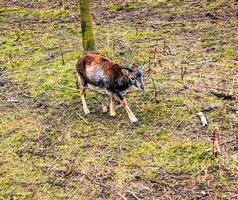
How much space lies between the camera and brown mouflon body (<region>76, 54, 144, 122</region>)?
320 inches

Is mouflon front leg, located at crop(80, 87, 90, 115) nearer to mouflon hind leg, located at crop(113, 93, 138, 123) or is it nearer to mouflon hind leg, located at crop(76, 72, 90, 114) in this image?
mouflon hind leg, located at crop(76, 72, 90, 114)

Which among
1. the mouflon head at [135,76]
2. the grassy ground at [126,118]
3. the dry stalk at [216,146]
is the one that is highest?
the mouflon head at [135,76]

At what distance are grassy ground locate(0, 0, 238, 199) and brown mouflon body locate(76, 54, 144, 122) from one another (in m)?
0.34

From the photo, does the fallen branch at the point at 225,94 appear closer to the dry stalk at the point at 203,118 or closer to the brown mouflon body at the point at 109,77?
the dry stalk at the point at 203,118

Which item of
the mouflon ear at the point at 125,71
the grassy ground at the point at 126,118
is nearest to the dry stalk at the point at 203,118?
the grassy ground at the point at 126,118

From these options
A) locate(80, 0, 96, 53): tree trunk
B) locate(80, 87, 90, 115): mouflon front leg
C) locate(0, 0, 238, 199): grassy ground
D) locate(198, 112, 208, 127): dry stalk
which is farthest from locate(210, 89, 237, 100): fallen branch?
locate(80, 0, 96, 53): tree trunk

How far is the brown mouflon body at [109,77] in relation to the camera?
26.7 feet

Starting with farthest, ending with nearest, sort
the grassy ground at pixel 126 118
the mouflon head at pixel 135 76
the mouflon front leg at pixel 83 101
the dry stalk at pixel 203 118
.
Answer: the mouflon front leg at pixel 83 101, the mouflon head at pixel 135 76, the dry stalk at pixel 203 118, the grassy ground at pixel 126 118

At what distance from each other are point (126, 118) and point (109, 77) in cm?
82

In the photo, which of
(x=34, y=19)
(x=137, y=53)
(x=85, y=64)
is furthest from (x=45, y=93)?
(x=34, y=19)

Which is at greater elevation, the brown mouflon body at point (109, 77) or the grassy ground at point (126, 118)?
the brown mouflon body at point (109, 77)

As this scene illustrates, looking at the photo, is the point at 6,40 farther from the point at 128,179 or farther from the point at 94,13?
the point at 128,179

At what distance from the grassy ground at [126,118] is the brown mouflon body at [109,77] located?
0.34m

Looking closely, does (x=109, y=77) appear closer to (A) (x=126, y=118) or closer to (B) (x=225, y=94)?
(A) (x=126, y=118)
